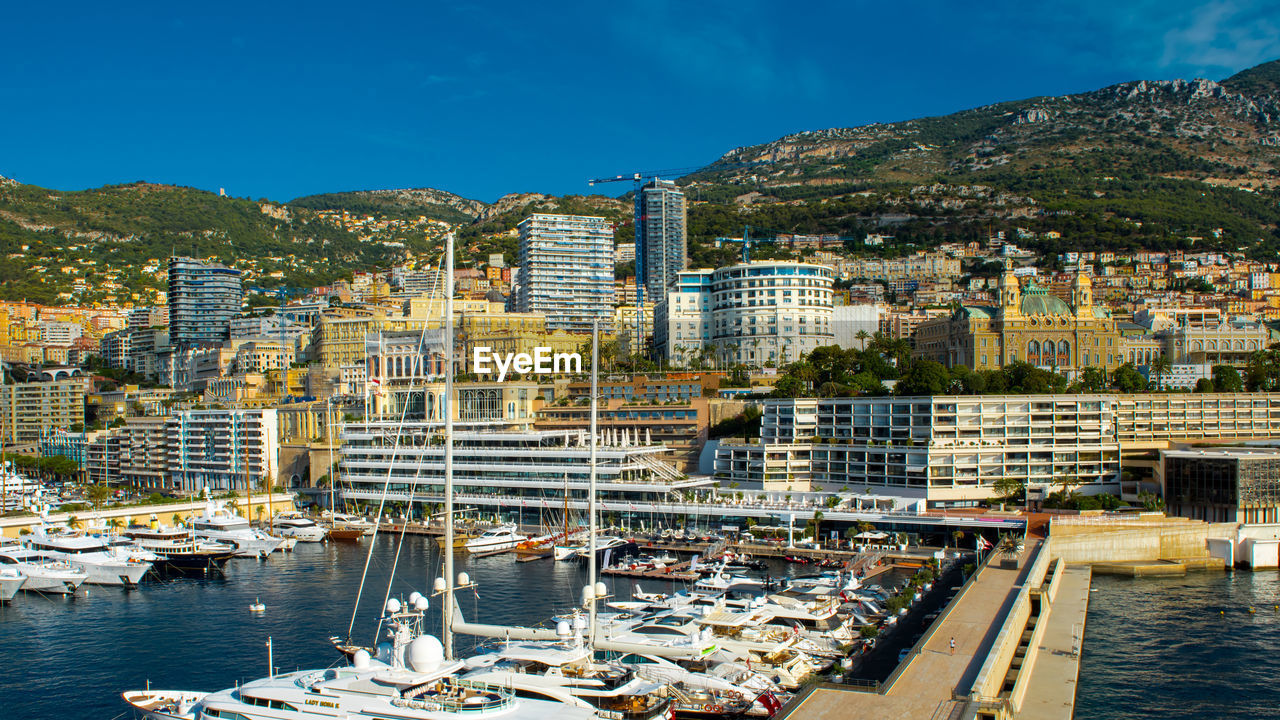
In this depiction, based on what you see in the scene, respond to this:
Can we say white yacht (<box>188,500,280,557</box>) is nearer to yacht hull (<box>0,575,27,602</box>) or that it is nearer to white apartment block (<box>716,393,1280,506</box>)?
yacht hull (<box>0,575,27,602</box>)

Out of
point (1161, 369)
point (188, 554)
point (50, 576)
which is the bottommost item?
point (50, 576)

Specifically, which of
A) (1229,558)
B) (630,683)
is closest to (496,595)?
(630,683)

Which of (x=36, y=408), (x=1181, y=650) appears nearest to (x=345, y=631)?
(x=1181, y=650)

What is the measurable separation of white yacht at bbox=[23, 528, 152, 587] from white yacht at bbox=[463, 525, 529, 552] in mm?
19976

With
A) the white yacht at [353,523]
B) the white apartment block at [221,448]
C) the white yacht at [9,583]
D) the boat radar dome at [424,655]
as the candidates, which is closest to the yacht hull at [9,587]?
the white yacht at [9,583]

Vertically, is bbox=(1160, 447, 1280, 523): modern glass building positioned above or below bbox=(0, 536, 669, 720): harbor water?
above

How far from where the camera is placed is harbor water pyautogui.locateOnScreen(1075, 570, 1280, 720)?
38.5 meters

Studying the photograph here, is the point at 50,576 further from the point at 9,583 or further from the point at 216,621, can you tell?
the point at 216,621

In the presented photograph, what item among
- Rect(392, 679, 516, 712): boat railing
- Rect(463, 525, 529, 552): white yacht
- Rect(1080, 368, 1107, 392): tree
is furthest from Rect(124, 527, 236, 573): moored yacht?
Rect(1080, 368, 1107, 392): tree

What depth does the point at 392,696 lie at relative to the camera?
29.6 metres

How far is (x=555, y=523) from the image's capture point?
83750mm

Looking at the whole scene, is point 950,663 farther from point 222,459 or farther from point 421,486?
point 222,459

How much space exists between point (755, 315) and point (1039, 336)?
34.7 m

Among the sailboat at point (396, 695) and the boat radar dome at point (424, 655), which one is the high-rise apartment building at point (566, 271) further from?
the boat radar dome at point (424, 655)
